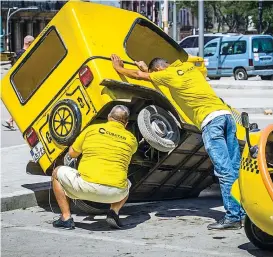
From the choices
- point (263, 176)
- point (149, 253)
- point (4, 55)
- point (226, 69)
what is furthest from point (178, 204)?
point (4, 55)

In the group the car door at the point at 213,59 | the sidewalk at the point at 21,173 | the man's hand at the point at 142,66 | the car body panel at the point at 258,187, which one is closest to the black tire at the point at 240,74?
the car door at the point at 213,59

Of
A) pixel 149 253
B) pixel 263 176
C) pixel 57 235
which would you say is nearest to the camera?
pixel 263 176

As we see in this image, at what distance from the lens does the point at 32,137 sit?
7.93 m

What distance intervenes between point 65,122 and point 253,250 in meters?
2.31

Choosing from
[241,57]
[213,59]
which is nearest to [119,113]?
[241,57]

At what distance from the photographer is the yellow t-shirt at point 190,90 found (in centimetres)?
728

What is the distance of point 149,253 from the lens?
6.36 m

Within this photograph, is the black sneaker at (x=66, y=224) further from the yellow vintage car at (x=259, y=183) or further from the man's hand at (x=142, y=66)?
the yellow vintage car at (x=259, y=183)

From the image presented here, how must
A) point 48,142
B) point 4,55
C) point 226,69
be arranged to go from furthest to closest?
point 4,55 < point 226,69 < point 48,142

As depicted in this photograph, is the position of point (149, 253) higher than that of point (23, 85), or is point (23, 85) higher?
point (23, 85)

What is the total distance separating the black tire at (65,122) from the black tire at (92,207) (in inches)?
24.7

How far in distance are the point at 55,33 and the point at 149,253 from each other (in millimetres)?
2732

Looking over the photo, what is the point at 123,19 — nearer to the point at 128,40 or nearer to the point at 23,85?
the point at 128,40

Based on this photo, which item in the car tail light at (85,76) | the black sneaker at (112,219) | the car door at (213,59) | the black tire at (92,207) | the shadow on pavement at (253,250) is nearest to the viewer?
the shadow on pavement at (253,250)
